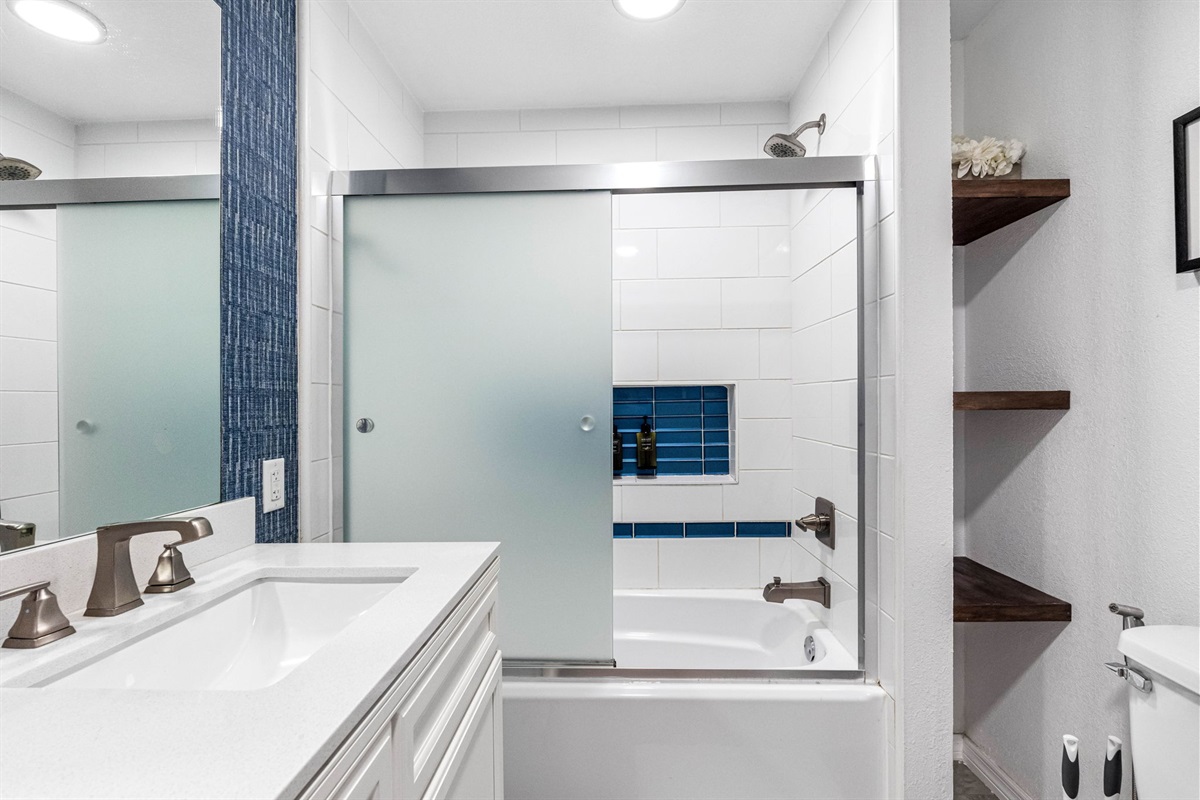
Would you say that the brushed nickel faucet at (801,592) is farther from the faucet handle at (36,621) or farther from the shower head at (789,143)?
the faucet handle at (36,621)

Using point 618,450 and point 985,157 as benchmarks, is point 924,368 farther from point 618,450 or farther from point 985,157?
point 618,450

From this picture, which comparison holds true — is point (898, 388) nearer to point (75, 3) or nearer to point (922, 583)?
point (922, 583)

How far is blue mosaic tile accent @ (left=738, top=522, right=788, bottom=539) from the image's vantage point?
2.40 m

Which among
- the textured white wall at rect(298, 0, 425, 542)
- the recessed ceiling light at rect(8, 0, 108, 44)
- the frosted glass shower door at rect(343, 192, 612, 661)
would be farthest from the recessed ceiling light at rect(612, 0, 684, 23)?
the recessed ceiling light at rect(8, 0, 108, 44)

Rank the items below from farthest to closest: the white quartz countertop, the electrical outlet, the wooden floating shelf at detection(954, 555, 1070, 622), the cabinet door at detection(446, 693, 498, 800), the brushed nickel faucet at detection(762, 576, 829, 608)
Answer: the brushed nickel faucet at detection(762, 576, 829, 608), the wooden floating shelf at detection(954, 555, 1070, 622), the electrical outlet, the cabinet door at detection(446, 693, 498, 800), the white quartz countertop

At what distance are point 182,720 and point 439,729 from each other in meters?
0.38

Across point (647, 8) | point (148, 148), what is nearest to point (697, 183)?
point (647, 8)

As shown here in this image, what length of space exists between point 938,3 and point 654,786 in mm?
2015

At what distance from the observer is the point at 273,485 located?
1.32 m

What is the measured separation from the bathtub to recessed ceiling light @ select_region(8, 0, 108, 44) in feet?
5.02

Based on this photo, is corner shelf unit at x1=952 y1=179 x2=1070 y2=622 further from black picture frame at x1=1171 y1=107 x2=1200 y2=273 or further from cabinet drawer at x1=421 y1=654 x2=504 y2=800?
cabinet drawer at x1=421 y1=654 x2=504 y2=800

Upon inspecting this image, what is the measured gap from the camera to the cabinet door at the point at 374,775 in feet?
1.83

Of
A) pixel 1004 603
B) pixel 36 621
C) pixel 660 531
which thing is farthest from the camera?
pixel 660 531

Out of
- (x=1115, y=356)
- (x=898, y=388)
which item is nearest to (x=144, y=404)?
(x=898, y=388)
